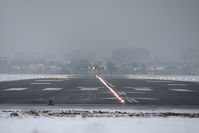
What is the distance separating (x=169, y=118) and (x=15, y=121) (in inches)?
300

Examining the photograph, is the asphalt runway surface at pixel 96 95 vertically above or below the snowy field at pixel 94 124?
above

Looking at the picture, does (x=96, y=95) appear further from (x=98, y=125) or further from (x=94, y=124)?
(x=98, y=125)

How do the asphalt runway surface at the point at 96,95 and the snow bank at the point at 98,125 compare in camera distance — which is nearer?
the snow bank at the point at 98,125

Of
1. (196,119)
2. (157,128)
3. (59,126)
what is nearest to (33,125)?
(59,126)

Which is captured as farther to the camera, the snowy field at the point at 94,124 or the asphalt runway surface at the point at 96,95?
the asphalt runway surface at the point at 96,95

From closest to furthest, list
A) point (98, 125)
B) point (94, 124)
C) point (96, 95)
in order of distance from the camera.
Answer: point (98, 125) < point (94, 124) < point (96, 95)

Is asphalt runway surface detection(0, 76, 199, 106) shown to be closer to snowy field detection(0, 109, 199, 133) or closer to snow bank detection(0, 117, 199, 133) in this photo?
snowy field detection(0, 109, 199, 133)

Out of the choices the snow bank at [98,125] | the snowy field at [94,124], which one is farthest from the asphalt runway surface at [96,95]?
the snow bank at [98,125]

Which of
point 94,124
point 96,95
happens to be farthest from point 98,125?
point 96,95

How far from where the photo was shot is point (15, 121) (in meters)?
15.3

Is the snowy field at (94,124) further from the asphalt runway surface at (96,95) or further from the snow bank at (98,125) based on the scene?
the asphalt runway surface at (96,95)

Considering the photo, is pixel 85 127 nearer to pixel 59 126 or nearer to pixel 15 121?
pixel 59 126

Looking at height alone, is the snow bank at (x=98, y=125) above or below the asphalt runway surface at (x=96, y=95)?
below

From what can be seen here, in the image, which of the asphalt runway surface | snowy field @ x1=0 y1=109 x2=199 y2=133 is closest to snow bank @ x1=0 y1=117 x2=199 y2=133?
snowy field @ x1=0 y1=109 x2=199 y2=133
